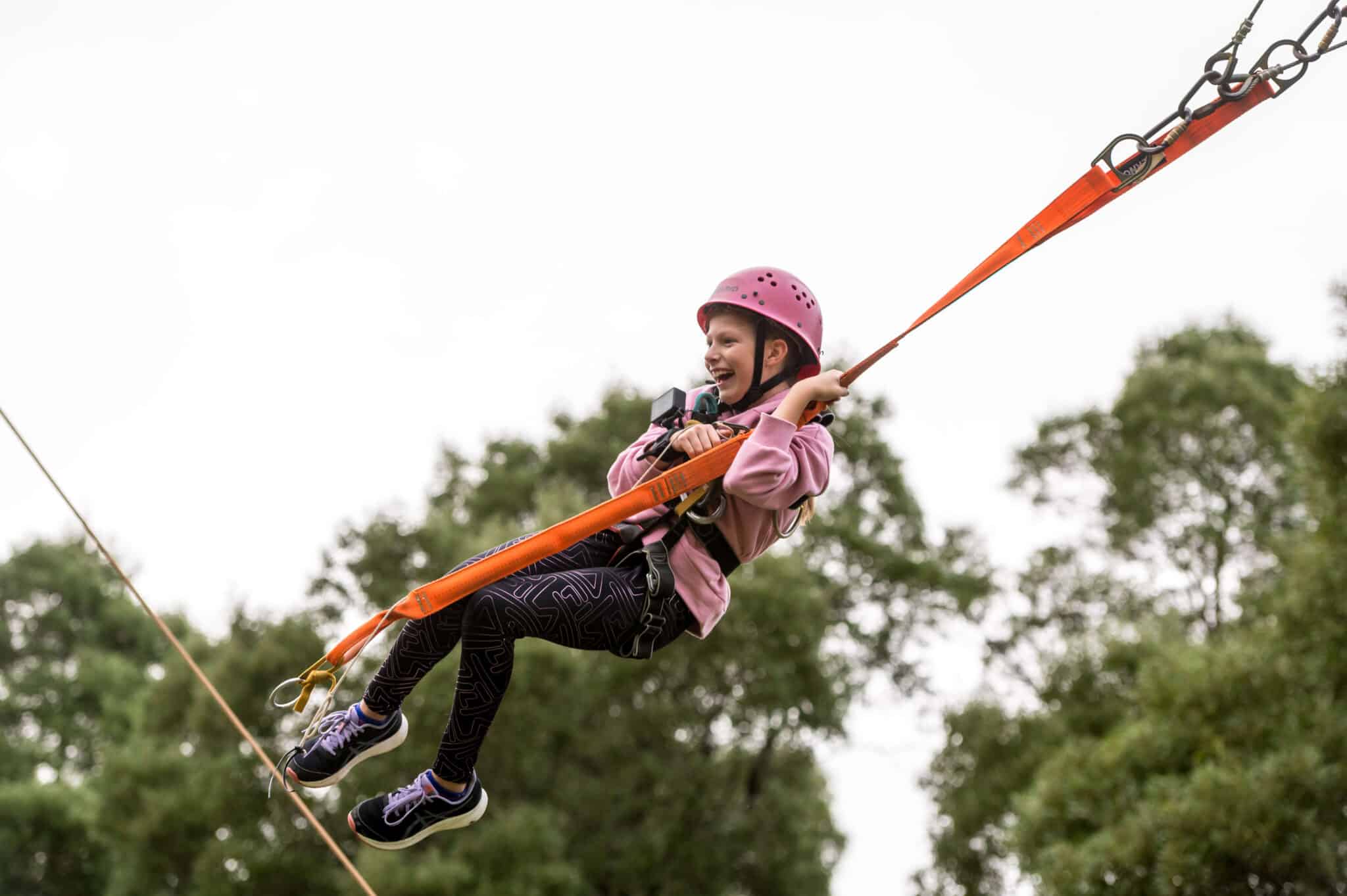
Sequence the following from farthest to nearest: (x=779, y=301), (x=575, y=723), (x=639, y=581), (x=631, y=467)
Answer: (x=575, y=723), (x=631, y=467), (x=779, y=301), (x=639, y=581)

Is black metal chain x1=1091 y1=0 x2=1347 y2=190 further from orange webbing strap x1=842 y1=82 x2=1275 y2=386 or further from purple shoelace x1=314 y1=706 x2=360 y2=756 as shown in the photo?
purple shoelace x1=314 y1=706 x2=360 y2=756

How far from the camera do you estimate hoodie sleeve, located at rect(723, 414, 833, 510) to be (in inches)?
150

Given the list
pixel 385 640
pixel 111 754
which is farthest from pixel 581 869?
pixel 111 754

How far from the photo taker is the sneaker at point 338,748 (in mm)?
4070

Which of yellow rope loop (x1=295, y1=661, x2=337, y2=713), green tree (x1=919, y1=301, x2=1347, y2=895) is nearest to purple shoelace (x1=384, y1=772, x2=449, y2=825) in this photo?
yellow rope loop (x1=295, y1=661, x2=337, y2=713)

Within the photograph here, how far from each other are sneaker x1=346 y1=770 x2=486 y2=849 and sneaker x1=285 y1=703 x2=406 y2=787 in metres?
0.13

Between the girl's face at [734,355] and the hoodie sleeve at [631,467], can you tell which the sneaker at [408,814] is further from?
the girl's face at [734,355]

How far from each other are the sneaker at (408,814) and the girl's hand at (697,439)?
114 cm

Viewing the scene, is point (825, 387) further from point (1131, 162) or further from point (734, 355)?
point (1131, 162)

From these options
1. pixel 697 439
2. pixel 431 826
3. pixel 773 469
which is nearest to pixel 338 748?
pixel 431 826

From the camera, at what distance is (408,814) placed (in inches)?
161

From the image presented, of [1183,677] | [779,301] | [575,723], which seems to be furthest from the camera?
[575,723]

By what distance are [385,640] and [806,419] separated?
1498 cm

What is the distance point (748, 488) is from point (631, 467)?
61 cm
